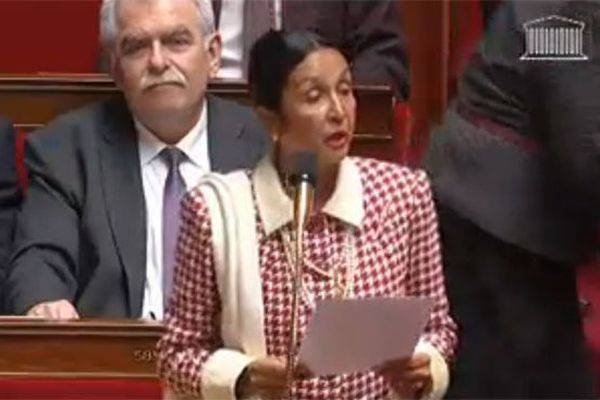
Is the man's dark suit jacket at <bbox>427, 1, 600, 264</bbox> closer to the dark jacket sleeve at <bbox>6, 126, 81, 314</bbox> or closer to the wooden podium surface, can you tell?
the wooden podium surface

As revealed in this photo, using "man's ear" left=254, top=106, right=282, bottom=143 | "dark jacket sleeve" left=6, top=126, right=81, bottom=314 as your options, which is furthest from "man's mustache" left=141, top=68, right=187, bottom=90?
"man's ear" left=254, top=106, right=282, bottom=143

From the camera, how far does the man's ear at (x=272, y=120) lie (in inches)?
45.4

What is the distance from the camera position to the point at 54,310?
151 centimetres

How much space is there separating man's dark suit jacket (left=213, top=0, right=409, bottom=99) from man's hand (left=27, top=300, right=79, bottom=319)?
1.89ft

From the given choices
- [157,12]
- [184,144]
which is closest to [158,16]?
[157,12]

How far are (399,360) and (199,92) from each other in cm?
62

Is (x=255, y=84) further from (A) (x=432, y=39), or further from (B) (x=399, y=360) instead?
(A) (x=432, y=39)

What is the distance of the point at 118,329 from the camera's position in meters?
1.41

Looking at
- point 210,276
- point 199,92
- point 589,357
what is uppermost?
point 199,92

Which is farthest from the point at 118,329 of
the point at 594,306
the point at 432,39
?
the point at 432,39

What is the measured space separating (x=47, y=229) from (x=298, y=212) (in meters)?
0.60

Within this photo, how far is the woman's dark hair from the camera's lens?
1.14 m

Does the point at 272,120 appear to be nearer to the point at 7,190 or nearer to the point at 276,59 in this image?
the point at 276,59

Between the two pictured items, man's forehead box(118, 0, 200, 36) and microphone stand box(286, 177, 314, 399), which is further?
man's forehead box(118, 0, 200, 36)
